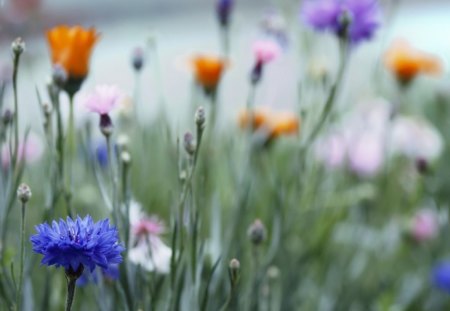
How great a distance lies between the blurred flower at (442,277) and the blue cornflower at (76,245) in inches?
32.3

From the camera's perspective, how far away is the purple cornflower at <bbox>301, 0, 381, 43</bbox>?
4.06 feet

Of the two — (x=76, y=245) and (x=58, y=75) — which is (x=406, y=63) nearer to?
(x=58, y=75)

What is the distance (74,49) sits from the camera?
1014mm

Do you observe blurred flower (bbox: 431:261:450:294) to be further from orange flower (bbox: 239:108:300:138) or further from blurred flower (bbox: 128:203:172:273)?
blurred flower (bbox: 128:203:172:273)

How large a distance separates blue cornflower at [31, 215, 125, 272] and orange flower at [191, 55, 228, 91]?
2.26ft

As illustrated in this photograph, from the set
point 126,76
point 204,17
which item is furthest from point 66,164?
point 204,17

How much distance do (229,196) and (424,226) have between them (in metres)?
0.36

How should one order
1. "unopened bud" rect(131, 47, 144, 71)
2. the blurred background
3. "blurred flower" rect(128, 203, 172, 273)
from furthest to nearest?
the blurred background → "unopened bud" rect(131, 47, 144, 71) → "blurred flower" rect(128, 203, 172, 273)

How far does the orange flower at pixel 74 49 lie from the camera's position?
101 cm

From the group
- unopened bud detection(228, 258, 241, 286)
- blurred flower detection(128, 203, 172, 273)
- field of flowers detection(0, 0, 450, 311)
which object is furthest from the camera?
blurred flower detection(128, 203, 172, 273)

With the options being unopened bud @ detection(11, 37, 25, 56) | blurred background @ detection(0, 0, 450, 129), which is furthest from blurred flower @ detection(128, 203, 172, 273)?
blurred background @ detection(0, 0, 450, 129)

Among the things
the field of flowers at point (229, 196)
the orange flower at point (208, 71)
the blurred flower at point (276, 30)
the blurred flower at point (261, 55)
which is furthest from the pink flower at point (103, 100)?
the blurred flower at point (276, 30)

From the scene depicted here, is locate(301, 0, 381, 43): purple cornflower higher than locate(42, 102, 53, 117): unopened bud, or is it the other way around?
locate(301, 0, 381, 43): purple cornflower

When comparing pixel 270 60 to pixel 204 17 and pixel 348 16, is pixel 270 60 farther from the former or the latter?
pixel 204 17
